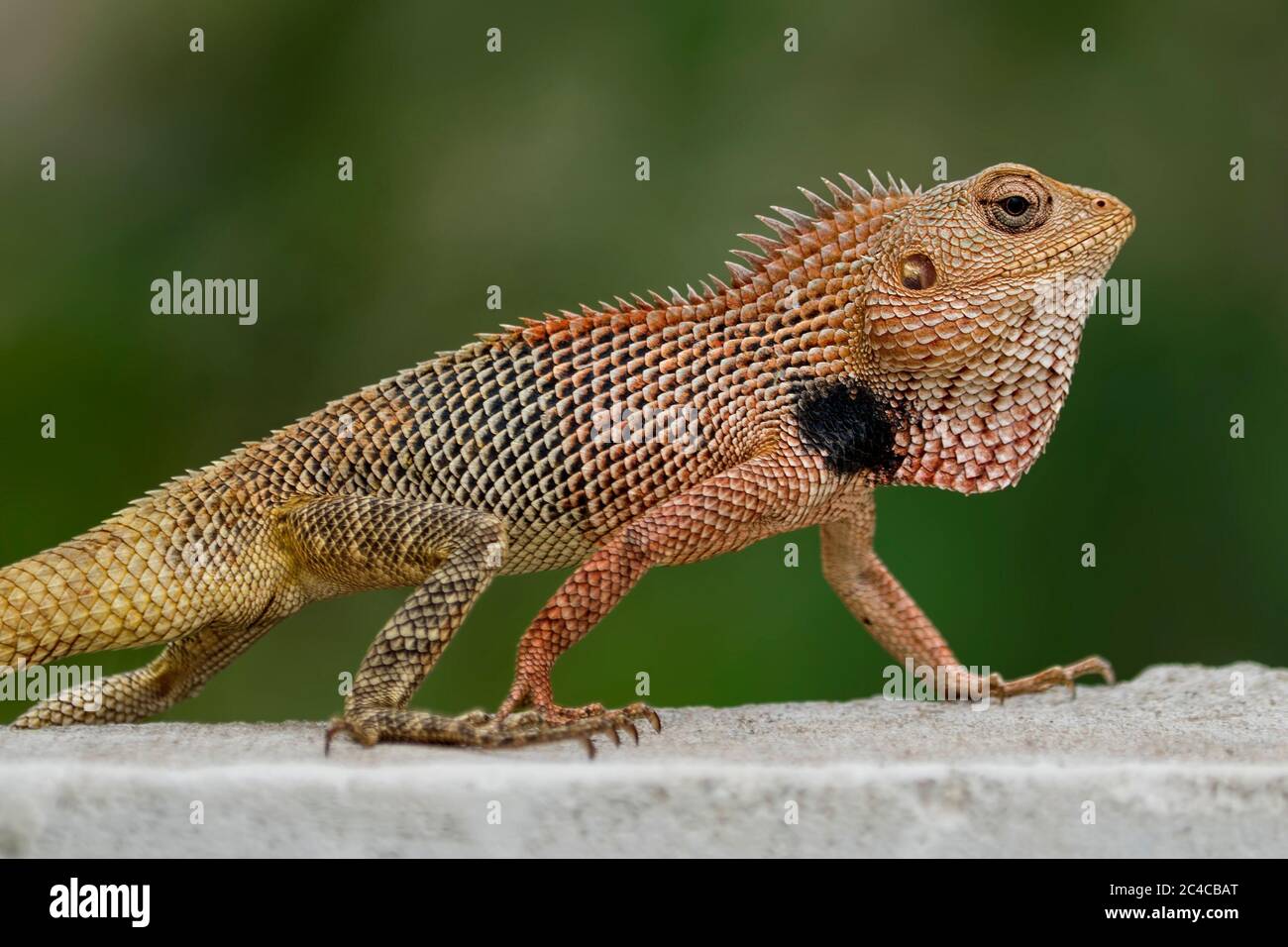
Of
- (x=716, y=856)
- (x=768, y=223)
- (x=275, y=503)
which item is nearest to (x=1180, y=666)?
(x=768, y=223)

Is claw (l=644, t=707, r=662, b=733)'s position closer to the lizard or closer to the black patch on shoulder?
the lizard

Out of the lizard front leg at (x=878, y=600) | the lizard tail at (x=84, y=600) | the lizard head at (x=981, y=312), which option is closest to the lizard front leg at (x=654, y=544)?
the lizard head at (x=981, y=312)

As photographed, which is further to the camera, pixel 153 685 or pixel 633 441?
pixel 153 685

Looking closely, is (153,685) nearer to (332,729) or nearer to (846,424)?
(332,729)

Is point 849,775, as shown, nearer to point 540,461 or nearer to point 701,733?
point 701,733

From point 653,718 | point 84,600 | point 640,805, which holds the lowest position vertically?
point 640,805

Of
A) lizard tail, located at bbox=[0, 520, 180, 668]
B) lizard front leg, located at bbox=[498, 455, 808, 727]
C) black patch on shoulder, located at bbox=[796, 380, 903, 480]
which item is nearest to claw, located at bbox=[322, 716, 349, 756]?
lizard front leg, located at bbox=[498, 455, 808, 727]

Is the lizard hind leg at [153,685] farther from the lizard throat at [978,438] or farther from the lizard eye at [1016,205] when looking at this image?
the lizard eye at [1016,205]

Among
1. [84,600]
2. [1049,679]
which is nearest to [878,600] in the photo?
[1049,679]
